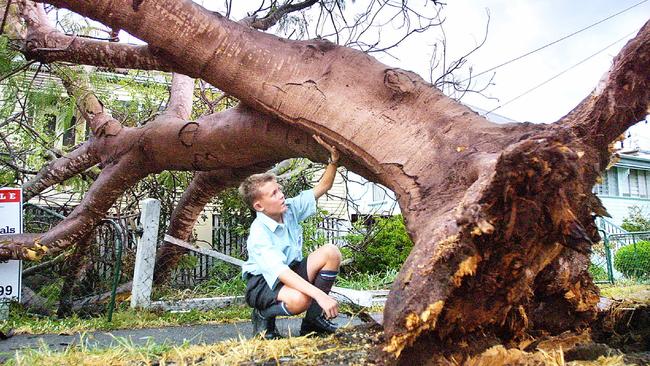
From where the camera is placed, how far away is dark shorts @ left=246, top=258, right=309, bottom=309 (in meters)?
3.41

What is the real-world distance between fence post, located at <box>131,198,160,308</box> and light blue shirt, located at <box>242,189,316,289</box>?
2.82 metres

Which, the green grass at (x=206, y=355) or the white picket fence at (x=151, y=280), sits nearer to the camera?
the green grass at (x=206, y=355)

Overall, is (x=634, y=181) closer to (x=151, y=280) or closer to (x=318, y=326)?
(x=151, y=280)

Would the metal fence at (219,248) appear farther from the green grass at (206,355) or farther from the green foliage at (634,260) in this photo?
the green foliage at (634,260)

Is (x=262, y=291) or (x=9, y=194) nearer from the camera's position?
(x=262, y=291)

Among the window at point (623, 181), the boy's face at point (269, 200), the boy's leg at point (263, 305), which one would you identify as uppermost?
the window at point (623, 181)

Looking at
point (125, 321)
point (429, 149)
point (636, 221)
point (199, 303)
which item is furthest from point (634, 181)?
point (429, 149)

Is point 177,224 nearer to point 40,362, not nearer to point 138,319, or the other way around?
point 138,319

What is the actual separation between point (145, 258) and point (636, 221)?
879 inches

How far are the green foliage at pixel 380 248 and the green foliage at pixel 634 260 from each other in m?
7.21

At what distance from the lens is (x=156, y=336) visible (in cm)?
456

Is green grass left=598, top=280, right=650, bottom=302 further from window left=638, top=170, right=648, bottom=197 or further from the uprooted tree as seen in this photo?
window left=638, top=170, right=648, bottom=197

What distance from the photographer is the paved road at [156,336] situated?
13.2 feet

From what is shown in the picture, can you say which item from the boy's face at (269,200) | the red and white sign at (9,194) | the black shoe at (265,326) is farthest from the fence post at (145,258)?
the boy's face at (269,200)
